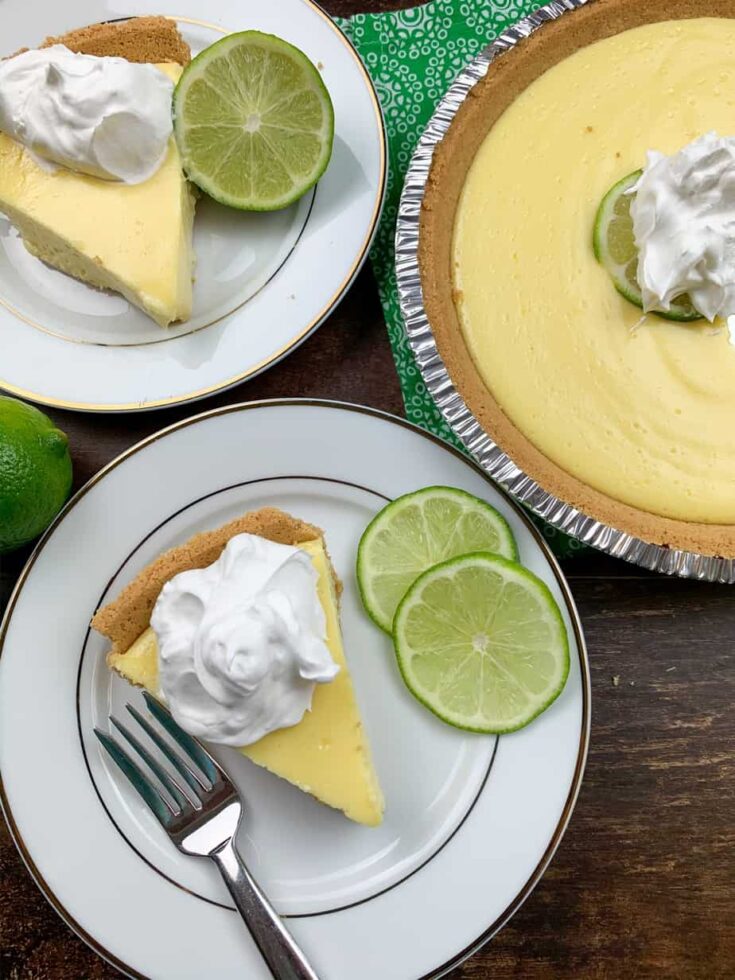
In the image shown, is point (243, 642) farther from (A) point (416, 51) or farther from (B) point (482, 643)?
(A) point (416, 51)

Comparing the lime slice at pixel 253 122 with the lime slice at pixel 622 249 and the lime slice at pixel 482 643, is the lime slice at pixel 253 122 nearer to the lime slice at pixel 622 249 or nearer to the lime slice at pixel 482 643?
the lime slice at pixel 622 249

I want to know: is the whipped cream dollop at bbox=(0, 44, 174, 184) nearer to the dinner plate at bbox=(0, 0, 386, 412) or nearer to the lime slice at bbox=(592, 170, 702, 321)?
the dinner plate at bbox=(0, 0, 386, 412)

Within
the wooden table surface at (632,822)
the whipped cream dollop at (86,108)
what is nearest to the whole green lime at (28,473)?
the wooden table surface at (632,822)

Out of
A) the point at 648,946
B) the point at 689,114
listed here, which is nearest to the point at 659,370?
the point at 689,114

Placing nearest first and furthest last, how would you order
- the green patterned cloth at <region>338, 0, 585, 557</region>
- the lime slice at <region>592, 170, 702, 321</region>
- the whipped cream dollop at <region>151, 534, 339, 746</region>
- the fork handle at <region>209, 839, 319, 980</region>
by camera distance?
1. the whipped cream dollop at <region>151, 534, 339, 746</region>
2. the fork handle at <region>209, 839, 319, 980</region>
3. the lime slice at <region>592, 170, 702, 321</region>
4. the green patterned cloth at <region>338, 0, 585, 557</region>

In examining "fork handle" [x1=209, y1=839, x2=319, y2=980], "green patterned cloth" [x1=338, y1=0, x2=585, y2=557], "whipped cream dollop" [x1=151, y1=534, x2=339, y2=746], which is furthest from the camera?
"green patterned cloth" [x1=338, y1=0, x2=585, y2=557]

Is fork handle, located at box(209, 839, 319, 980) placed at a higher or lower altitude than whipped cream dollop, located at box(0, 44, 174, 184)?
lower

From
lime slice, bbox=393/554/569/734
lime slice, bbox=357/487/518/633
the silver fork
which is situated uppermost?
lime slice, bbox=357/487/518/633

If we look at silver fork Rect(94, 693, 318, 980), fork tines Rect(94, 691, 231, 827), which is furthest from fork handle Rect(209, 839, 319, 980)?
fork tines Rect(94, 691, 231, 827)
